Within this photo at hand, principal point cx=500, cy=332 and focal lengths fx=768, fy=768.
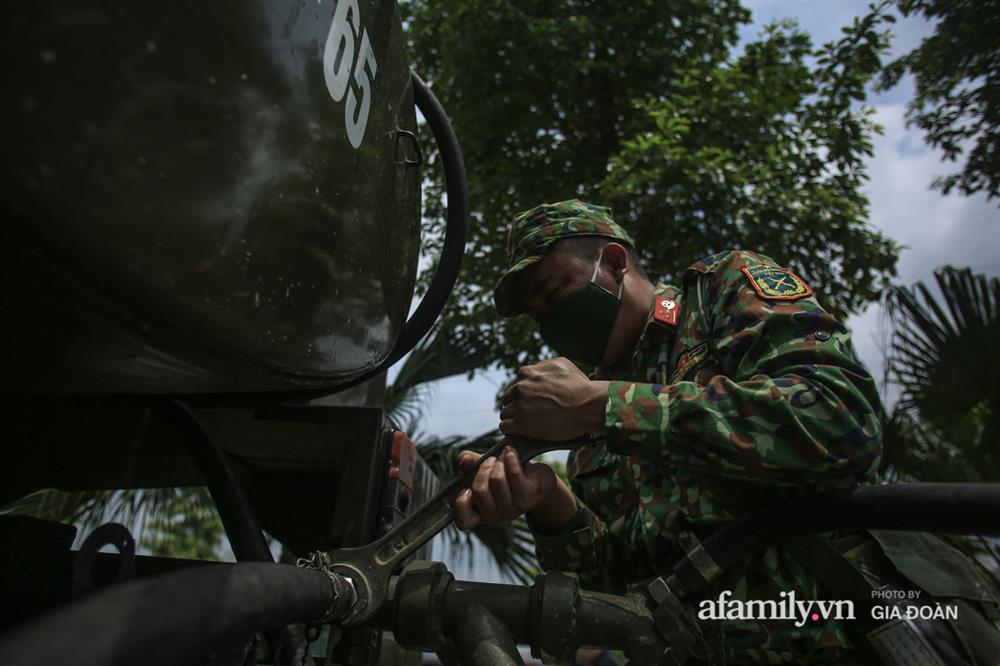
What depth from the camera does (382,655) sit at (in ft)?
4.17

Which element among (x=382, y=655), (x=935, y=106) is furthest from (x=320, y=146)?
(x=935, y=106)

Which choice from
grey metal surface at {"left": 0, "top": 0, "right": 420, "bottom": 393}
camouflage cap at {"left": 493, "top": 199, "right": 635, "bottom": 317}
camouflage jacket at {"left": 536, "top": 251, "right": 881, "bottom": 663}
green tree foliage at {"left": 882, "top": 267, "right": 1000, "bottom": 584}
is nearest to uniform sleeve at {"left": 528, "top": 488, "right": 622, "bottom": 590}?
camouflage jacket at {"left": 536, "top": 251, "right": 881, "bottom": 663}

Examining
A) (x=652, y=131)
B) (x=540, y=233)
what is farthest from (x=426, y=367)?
(x=540, y=233)

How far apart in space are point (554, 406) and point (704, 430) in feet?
0.75

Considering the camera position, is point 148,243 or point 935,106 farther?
point 935,106

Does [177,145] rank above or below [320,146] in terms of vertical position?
below

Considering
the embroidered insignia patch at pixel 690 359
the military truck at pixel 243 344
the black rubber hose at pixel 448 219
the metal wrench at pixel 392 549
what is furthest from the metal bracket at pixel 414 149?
the embroidered insignia patch at pixel 690 359

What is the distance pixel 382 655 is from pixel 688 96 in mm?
4960

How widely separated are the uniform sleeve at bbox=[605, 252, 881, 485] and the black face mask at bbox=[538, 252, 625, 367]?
1.70 ft

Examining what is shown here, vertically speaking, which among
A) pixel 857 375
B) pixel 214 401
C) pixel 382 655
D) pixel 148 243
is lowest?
pixel 382 655

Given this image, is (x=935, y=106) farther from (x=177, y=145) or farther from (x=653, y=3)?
(x=177, y=145)

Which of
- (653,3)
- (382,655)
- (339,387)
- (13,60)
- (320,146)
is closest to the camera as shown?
(13,60)

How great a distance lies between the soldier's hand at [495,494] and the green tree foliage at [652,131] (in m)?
3.96

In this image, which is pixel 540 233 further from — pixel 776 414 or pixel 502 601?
pixel 502 601
